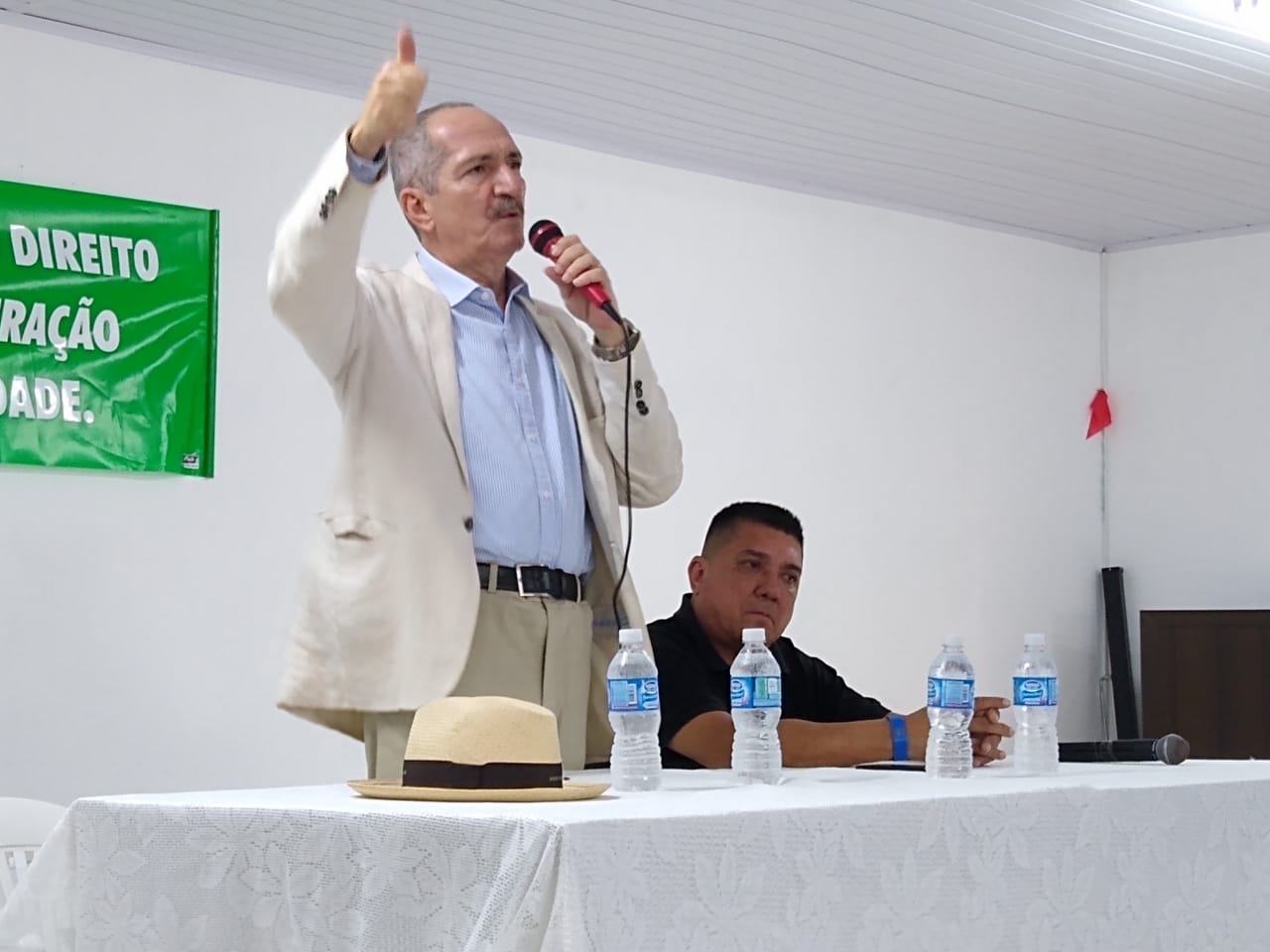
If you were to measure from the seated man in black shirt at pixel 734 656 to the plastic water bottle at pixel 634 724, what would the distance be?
2.48 feet

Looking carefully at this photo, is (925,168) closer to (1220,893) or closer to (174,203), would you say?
(174,203)

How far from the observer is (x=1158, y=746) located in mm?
2324

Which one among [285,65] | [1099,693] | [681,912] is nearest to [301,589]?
[681,912]

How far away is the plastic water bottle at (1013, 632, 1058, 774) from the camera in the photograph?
7.02 ft

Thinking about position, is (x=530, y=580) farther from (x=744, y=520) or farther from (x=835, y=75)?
(x=835, y=75)

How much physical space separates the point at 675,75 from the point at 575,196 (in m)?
0.66

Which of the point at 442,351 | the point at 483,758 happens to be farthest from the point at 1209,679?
the point at 483,758

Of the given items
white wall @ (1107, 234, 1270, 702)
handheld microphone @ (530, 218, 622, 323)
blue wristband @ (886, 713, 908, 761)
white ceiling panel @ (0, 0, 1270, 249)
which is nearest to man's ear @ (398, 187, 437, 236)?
handheld microphone @ (530, 218, 622, 323)

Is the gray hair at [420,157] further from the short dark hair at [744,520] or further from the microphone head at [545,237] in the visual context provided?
the short dark hair at [744,520]

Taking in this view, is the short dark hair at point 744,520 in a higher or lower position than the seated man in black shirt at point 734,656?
higher

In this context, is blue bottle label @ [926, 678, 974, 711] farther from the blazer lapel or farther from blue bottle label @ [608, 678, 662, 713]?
the blazer lapel

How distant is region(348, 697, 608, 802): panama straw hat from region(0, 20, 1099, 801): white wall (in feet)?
8.67

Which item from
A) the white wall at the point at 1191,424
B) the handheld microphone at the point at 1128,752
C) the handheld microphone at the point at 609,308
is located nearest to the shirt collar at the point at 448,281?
the handheld microphone at the point at 609,308

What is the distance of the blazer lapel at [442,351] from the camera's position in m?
2.33
